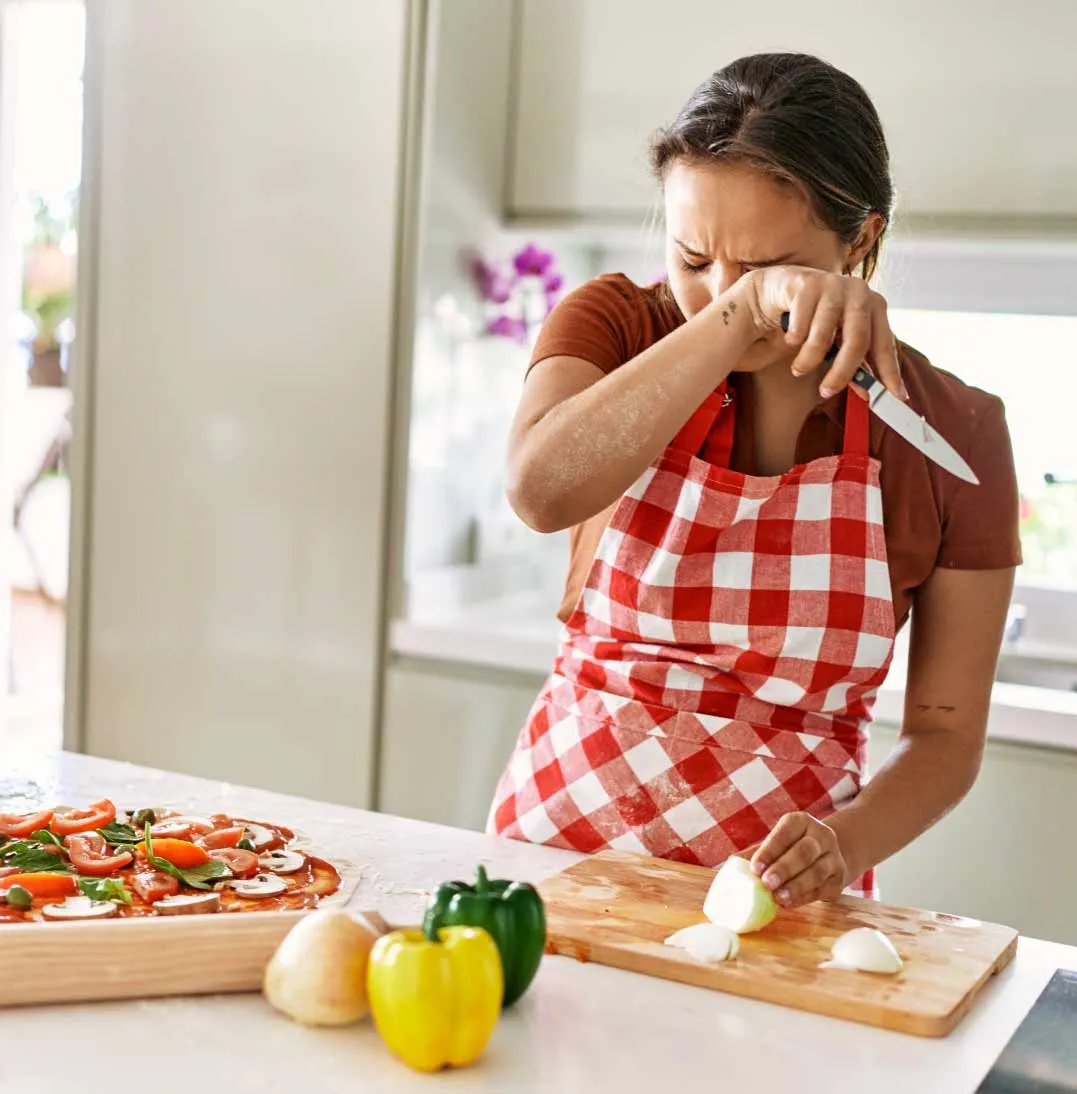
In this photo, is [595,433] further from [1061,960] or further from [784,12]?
[784,12]

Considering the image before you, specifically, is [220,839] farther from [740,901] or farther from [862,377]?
[862,377]

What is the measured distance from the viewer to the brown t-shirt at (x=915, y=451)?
1.32 m

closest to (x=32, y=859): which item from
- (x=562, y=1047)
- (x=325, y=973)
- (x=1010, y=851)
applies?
(x=325, y=973)

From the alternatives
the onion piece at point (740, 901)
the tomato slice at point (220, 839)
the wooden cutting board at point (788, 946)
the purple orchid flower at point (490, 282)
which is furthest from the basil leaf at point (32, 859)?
the purple orchid flower at point (490, 282)

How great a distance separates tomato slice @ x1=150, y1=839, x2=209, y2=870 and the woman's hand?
579 millimetres

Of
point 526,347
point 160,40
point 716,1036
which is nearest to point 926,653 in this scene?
point 716,1036

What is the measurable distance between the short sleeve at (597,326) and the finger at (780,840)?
0.44 m

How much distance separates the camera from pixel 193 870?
1.10 m

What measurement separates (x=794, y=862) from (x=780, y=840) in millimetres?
18

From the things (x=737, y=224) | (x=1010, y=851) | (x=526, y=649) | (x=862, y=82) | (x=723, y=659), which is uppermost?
(x=862, y=82)

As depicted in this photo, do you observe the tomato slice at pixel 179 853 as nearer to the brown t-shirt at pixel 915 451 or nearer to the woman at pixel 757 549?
the woman at pixel 757 549

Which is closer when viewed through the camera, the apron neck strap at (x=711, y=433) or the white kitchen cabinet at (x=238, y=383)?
the apron neck strap at (x=711, y=433)

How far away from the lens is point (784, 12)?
2221 mm

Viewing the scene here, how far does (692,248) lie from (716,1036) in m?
0.64
